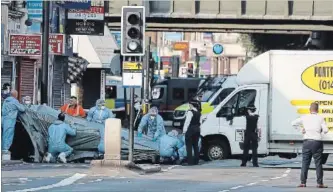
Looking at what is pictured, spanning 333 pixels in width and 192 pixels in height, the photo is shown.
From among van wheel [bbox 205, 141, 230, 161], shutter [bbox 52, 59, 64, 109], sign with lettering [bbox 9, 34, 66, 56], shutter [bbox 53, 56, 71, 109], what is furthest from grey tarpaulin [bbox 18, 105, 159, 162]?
shutter [bbox 53, 56, 71, 109]

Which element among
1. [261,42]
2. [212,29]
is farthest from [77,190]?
[261,42]

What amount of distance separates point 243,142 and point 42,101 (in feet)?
19.8

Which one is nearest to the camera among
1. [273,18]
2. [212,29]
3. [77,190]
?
[77,190]

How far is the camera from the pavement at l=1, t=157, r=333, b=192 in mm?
18266

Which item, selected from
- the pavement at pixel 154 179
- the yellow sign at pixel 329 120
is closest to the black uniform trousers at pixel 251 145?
the pavement at pixel 154 179

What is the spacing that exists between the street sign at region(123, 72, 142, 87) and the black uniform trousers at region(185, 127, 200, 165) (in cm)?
513

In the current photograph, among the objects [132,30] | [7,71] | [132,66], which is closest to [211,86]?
[7,71]

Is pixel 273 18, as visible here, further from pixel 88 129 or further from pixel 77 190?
pixel 77 190

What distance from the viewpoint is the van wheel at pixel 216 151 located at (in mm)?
28750

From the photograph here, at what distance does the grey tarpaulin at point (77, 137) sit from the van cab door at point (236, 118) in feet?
7.29

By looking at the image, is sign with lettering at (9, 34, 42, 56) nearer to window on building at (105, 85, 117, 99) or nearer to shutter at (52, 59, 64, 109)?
shutter at (52, 59, 64, 109)

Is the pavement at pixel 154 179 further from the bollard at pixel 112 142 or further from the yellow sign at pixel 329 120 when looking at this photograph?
the yellow sign at pixel 329 120

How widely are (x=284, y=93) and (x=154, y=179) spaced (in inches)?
289

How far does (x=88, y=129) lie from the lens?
87.8 ft
